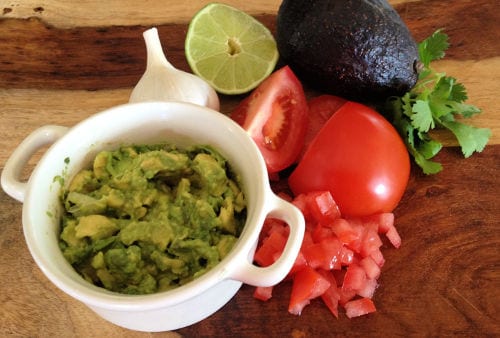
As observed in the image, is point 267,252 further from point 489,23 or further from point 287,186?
point 489,23

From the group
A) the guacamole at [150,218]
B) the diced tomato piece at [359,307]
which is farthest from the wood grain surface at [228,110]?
the guacamole at [150,218]

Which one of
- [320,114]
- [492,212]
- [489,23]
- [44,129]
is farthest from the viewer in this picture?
[489,23]

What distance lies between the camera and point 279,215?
1.01m

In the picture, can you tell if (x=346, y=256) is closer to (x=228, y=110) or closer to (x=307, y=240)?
(x=307, y=240)

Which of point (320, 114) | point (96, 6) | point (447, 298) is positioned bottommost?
point (447, 298)

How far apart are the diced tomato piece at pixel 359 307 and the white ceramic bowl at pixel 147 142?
246mm

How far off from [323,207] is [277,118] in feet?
0.91

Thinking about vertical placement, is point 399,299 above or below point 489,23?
below

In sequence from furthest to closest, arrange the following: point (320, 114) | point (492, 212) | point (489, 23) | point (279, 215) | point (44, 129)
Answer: point (489, 23) < point (320, 114) < point (492, 212) < point (44, 129) < point (279, 215)

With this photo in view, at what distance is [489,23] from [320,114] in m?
0.65

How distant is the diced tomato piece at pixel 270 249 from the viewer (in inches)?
46.8

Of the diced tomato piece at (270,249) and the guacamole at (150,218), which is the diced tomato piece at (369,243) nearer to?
the diced tomato piece at (270,249)

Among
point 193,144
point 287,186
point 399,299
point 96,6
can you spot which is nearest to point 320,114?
point 287,186

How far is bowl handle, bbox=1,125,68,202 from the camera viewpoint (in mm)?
1055
